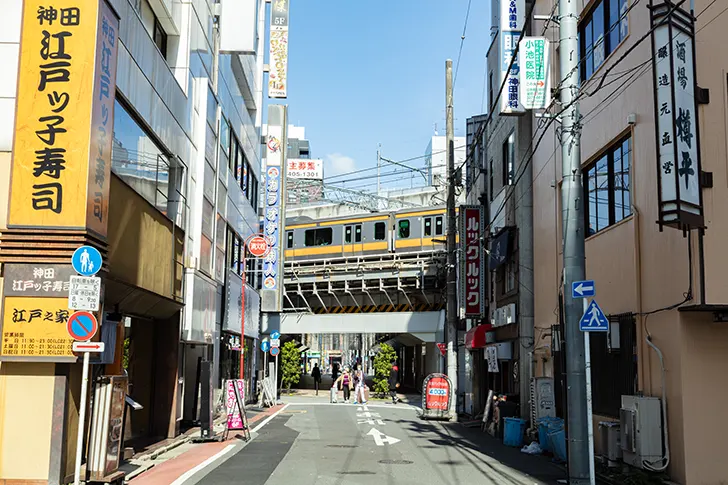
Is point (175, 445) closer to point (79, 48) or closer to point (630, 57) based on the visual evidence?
point (79, 48)

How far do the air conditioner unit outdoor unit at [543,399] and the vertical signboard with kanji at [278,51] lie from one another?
21.6 metres

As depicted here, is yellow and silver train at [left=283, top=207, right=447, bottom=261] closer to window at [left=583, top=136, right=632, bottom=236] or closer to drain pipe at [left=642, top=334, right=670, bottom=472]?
window at [left=583, top=136, right=632, bottom=236]

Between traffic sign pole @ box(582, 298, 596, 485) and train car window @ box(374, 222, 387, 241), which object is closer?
traffic sign pole @ box(582, 298, 596, 485)

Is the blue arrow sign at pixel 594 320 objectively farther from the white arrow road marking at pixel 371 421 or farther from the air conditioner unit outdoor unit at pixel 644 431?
the white arrow road marking at pixel 371 421

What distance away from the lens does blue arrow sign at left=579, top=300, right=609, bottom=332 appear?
429 inches

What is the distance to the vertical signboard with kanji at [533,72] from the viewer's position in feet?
52.5

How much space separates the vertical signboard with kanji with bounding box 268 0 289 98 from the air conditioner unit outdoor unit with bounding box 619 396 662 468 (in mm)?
26144

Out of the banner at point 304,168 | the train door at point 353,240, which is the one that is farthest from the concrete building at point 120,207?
the banner at point 304,168

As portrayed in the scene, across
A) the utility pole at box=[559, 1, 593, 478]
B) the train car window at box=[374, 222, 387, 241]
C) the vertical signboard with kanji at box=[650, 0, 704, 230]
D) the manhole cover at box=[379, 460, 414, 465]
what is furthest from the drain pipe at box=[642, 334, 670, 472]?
the train car window at box=[374, 222, 387, 241]

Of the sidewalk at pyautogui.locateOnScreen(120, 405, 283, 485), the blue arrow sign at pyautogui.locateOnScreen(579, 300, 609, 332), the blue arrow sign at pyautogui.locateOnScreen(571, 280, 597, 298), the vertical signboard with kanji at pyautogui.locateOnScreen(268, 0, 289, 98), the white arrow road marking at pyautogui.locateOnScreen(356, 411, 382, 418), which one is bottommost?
the white arrow road marking at pyautogui.locateOnScreen(356, 411, 382, 418)

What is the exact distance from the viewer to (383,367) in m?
37.8

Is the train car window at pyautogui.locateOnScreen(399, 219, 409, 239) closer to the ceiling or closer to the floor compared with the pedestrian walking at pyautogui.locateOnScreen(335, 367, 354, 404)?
closer to the ceiling

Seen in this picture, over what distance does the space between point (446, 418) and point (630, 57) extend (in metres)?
15.1

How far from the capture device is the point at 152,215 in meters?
15.0
